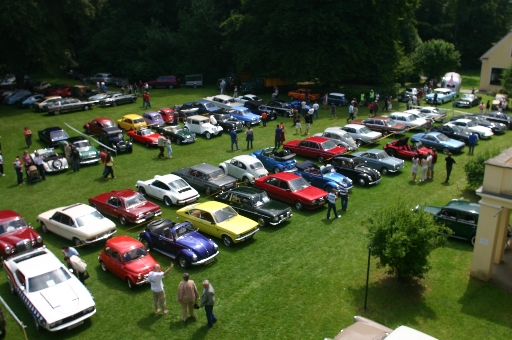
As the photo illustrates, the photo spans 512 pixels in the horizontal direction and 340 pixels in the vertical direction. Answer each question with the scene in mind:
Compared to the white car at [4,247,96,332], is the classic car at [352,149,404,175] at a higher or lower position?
higher

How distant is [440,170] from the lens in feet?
84.8

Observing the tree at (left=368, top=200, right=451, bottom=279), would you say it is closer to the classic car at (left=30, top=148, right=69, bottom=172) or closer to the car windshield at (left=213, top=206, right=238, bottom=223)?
the car windshield at (left=213, top=206, right=238, bottom=223)

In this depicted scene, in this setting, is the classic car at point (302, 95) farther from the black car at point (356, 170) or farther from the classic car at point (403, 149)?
the black car at point (356, 170)

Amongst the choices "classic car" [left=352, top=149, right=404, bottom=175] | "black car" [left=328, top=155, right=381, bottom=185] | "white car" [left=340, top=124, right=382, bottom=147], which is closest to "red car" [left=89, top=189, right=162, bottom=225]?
"black car" [left=328, top=155, right=381, bottom=185]

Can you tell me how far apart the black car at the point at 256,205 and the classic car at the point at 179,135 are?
10.9 metres

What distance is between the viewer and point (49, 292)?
44.7 ft

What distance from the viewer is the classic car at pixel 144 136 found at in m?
30.7

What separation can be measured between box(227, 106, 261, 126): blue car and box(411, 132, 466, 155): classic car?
1180 centimetres

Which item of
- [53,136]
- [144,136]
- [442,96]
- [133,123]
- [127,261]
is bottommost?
[127,261]

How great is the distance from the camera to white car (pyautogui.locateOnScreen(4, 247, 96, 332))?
12.9 m

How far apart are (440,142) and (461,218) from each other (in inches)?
488

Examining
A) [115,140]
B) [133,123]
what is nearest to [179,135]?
[115,140]

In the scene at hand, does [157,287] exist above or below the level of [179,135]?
below

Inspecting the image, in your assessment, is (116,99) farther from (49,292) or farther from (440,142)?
(49,292)
